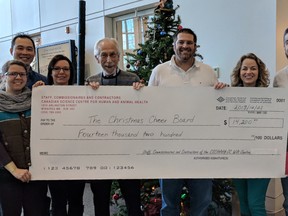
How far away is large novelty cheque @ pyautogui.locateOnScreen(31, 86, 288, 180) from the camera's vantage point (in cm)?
179

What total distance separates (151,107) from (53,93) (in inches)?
22.7

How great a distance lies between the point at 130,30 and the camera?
4.87 metres

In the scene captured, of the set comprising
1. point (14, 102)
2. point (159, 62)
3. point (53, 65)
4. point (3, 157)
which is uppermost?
point (159, 62)

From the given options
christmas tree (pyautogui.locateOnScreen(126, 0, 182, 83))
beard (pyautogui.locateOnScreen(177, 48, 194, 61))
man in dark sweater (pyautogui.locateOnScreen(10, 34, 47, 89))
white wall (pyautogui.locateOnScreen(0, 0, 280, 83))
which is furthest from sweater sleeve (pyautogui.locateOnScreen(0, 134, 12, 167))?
white wall (pyautogui.locateOnScreen(0, 0, 280, 83))

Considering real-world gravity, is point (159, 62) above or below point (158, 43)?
below

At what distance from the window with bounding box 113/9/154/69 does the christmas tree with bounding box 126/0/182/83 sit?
1778mm

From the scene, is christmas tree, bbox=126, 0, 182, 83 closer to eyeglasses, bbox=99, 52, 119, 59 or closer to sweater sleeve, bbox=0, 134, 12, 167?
eyeglasses, bbox=99, 52, 119, 59

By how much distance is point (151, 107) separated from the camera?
1818mm

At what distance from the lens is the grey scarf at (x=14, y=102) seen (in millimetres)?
1644

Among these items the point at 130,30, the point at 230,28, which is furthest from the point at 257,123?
the point at 130,30

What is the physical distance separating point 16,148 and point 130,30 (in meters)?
3.54

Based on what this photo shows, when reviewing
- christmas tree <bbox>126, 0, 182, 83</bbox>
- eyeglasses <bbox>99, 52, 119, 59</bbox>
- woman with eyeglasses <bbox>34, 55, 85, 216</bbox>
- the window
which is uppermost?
the window

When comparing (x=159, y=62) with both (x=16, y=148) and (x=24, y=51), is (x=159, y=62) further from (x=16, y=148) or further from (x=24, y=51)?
(x=16, y=148)

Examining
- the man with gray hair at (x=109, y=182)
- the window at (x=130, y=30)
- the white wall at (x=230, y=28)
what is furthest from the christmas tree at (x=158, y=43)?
the window at (x=130, y=30)
